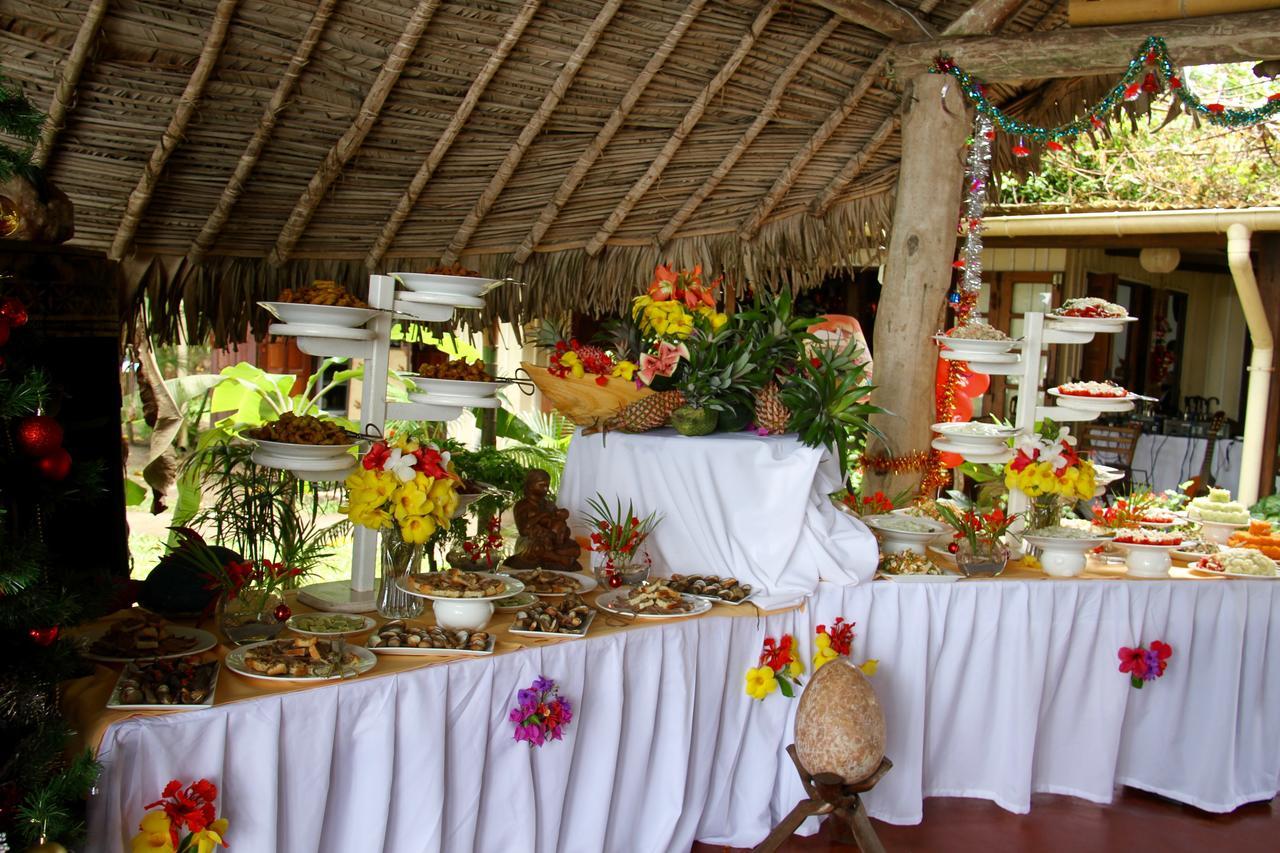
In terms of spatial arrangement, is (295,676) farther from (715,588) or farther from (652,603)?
(715,588)

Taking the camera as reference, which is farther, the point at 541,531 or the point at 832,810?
the point at 541,531

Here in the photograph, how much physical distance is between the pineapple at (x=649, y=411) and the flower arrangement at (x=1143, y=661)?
161 cm

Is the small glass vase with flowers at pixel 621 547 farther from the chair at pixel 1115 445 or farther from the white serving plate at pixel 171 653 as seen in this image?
the chair at pixel 1115 445

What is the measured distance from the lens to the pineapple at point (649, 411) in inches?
135

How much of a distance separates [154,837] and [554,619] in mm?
1047

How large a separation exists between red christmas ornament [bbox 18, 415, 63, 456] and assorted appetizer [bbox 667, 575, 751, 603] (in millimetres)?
1703

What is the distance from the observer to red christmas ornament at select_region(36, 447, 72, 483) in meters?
1.96

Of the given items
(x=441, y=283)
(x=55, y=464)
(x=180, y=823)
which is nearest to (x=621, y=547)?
(x=441, y=283)

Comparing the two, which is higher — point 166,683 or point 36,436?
point 36,436

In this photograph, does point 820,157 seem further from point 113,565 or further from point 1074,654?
point 113,565

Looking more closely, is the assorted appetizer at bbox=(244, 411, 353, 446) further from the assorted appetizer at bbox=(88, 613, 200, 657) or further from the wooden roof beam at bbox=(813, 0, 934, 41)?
the wooden roof beam at bbox=(813, 0, 934, 41)

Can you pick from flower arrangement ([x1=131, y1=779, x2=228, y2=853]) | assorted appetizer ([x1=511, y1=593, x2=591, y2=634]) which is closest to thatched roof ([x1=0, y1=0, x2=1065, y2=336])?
assorted appetizer ([x1=511, y1=593, x2=591, y2=634])

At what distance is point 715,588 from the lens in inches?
126

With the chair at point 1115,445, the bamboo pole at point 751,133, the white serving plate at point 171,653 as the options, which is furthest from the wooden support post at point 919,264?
the chair at point 1115,445
